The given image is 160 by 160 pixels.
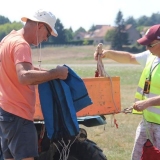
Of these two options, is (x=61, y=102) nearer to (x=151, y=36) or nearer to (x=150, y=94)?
(x=150, y=94)

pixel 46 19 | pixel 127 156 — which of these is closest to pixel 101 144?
pixel 127 156

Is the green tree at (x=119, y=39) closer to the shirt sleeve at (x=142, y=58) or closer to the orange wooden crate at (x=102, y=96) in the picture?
the shirt sleeve at (x=142, y=58)

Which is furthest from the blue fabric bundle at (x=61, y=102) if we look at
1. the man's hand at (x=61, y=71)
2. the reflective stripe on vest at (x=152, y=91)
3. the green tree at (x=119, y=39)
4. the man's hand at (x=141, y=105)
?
the green tree at (x=119, y=39)

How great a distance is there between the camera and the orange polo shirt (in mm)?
4336

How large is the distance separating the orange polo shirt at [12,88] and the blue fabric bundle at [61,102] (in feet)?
0.45

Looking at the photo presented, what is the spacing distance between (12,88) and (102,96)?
1.03 m

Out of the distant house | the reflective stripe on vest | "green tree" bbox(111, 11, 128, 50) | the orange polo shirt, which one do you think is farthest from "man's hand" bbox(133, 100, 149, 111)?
the distant house

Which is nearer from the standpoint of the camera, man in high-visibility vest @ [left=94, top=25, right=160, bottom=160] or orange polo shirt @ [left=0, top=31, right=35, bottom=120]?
orange polo shirt @ [left=0, top=31, right=35, bottom=120]

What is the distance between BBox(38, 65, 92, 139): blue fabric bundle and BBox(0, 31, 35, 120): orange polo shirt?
0.14 m

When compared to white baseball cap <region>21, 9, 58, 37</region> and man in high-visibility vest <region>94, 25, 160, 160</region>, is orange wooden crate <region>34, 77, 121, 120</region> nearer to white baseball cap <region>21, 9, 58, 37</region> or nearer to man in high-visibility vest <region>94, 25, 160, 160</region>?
man in high-visibility vest <region>94, 25, 160, 160</region>

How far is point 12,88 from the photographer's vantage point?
4.39 meters

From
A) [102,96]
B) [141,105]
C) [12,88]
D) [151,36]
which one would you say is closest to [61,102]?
[12,88]

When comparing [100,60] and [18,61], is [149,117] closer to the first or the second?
[100,60]

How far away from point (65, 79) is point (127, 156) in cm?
309
